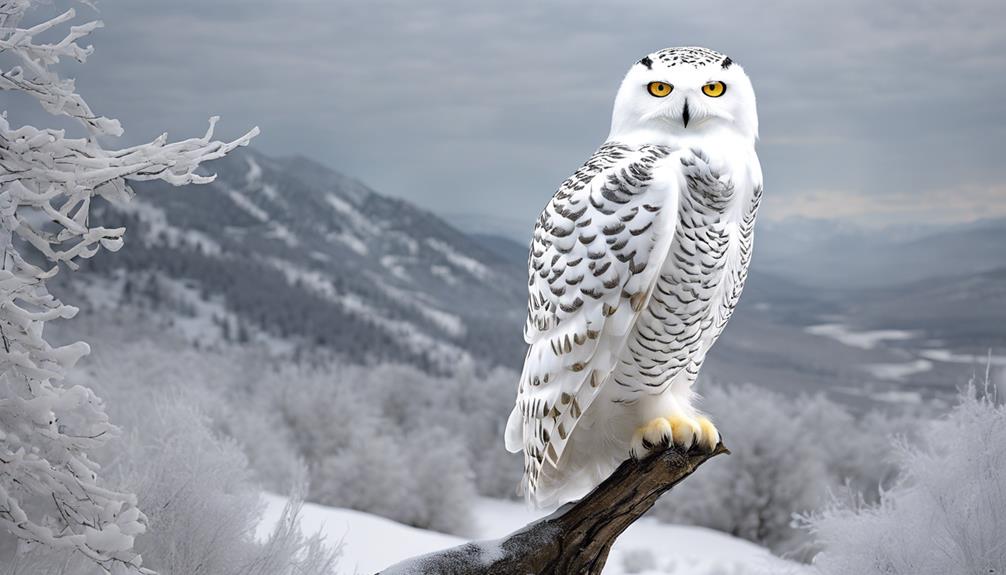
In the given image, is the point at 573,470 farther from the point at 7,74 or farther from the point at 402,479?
the point at 402,479

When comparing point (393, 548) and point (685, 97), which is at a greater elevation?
point (685, 97)

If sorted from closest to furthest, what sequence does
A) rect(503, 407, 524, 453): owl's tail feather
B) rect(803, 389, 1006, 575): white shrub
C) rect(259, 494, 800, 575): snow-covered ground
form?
rect(503, 407, 524, 453): owl's tail feather
rect(803, 389, 1006, 575): white shrub
rect(259, 494, 800, 575): snow-covered ground

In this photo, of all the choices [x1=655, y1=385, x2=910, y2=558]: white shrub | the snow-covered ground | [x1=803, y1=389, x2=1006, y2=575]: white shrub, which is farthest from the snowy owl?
[x1=655, y1=385, x2=910, y2=558]: white shrub

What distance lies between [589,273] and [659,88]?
46 centimetres

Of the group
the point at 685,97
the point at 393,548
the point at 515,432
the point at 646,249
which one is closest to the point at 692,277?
the point at 646,249

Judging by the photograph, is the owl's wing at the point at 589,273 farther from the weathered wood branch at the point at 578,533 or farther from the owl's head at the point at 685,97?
the weathered wood branch at the point at 578,533

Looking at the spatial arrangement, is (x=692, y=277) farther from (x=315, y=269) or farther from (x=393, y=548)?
(x=315, y=269)

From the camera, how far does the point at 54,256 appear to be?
174 cm

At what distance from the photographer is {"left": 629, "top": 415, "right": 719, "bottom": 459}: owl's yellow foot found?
2.13 meters

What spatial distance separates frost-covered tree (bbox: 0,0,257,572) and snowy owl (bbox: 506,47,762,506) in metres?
0.80

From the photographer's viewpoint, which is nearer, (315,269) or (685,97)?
(685,97)

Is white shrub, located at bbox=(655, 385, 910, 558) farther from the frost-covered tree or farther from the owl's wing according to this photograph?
the frost-covered tree

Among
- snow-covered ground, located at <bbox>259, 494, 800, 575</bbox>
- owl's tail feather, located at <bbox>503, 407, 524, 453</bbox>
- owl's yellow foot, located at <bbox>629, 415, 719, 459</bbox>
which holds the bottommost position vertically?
snow-covered ground, located at <bbox>259, 494, 800, 575</bbox>

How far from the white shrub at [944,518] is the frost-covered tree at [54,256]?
8.11ft
